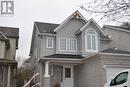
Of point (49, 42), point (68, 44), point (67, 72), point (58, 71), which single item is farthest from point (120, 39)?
point (58, 71)

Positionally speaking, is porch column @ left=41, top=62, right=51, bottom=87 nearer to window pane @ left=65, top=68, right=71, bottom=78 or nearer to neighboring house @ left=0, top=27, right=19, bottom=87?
window pane @ left=65, top=68, right=71, bottom=78

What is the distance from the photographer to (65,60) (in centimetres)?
2116

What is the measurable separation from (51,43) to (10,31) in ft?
26.9

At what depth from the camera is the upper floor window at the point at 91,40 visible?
2356cm

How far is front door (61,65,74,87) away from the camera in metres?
22.1

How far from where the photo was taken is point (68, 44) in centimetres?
2386

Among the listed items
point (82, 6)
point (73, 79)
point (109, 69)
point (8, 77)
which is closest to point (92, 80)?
point (109, 69)

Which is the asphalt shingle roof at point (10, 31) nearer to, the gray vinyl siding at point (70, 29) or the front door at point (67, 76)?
the gray vinyl siding at point (70, 29)

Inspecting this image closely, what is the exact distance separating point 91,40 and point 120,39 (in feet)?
24.7

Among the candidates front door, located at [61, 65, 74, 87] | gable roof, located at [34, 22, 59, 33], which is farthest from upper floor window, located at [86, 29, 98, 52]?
gable roof, located at [34, 22, 59, 33]

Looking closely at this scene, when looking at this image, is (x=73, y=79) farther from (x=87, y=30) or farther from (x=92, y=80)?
(x=87, y=30)

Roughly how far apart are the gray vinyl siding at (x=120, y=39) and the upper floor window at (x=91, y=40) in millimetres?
5838

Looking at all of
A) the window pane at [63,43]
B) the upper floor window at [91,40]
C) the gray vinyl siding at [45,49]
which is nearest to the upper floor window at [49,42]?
the gray vinyl siding at [45,49]

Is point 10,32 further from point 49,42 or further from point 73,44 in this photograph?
point 73,44
